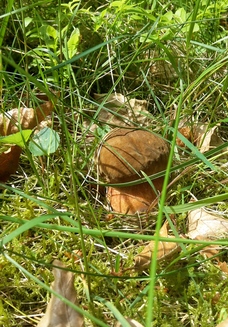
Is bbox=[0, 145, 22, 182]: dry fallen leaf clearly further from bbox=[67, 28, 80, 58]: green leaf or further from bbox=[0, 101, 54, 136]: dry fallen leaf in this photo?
bbox=[67, 28, 80, 58]: green leaf

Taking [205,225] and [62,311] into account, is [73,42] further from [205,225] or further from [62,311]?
[62,311]

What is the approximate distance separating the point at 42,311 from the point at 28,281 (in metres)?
0.10

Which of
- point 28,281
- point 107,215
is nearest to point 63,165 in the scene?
point 107,215

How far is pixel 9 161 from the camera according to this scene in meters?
1.62

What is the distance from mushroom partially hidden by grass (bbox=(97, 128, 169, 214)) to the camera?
149 cm

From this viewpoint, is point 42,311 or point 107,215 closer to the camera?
point 42,311

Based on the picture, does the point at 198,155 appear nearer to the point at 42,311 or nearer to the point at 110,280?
the point at 110,280

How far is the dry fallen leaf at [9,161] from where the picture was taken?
161 cm

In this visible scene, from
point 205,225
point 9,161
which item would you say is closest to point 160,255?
point 205,225

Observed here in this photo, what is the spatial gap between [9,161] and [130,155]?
0.43 metres

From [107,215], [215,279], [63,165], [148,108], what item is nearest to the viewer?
[215,279]

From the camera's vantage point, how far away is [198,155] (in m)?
1.21

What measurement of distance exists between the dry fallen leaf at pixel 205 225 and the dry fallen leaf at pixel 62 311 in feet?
1.65

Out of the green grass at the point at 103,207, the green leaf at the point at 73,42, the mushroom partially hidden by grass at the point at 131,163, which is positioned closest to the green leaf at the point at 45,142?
the green grass at the point at 103,207
